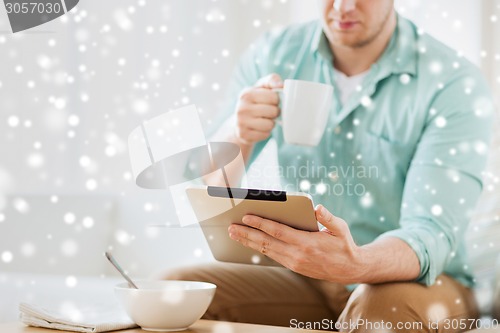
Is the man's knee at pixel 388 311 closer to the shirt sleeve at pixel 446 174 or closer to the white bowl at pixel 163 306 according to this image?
the shirt sleeve at pixel 446 174

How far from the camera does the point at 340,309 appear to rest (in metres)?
1.40

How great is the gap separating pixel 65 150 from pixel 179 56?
1.68ft

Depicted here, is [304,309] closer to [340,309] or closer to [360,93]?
[340,309]

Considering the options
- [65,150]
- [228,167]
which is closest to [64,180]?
[65,150]

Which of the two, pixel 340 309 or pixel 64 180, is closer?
pixel 340 309

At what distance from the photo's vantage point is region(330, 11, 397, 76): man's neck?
1.57 meters

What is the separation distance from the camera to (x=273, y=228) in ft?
3.24

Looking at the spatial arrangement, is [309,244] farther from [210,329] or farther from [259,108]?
[259,108]

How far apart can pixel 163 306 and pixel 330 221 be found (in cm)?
27

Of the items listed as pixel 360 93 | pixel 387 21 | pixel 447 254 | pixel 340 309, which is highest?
pixel 387 21

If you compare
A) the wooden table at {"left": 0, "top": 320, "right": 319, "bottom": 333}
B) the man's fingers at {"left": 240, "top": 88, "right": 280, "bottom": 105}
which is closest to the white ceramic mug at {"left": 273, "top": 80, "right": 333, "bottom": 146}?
the man's fingers at {"left": 240, "top": 88, "right": 280, "bottom": 105}

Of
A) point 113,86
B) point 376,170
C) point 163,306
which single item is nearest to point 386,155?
point 376,170

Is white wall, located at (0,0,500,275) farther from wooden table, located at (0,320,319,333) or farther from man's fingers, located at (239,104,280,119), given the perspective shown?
wooden table, located at (0,320,319,333)

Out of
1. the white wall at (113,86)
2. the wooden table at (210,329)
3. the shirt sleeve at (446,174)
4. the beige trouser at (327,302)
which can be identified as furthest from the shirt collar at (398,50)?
the wooden table at (210,329)
